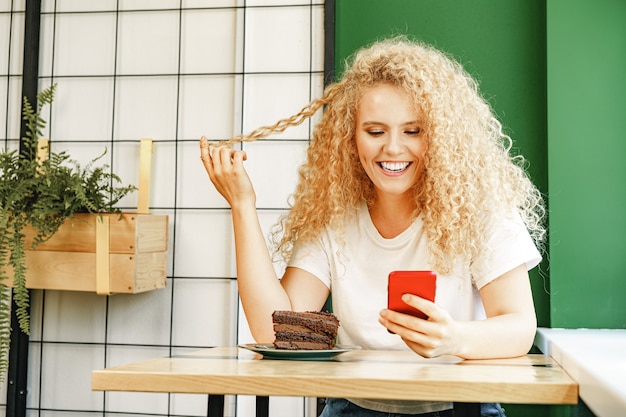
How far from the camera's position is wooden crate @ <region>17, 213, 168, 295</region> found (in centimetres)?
262

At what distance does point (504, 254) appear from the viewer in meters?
1.61

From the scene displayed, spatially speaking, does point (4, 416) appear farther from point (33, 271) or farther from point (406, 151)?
point (406, 151)

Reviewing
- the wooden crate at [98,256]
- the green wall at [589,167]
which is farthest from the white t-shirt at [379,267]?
the wooden crate at [98,256]

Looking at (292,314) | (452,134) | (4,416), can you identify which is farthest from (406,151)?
(4,416)

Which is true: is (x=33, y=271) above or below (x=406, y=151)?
below

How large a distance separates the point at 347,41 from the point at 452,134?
3.74 feet

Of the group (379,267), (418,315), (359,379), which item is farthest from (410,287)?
(379,267)

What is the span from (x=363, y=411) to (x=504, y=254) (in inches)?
18.5

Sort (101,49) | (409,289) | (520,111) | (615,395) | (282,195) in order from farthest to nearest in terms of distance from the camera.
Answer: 1. (101,49)
2. (282,195)
3. (520,111)
4. (409,289)
5. (615,395)

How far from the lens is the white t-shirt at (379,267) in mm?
1626

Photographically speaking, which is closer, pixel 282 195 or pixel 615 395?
pixel 615 395

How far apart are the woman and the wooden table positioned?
0.30 meters

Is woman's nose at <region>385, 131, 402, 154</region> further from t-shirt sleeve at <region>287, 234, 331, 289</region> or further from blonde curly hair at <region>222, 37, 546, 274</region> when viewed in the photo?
t-shirt sleeve at <region>287, 234, 331, 289</region>

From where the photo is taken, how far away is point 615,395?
976 millimetres
